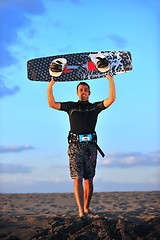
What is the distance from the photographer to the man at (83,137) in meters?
6.11

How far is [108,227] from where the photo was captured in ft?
16.5

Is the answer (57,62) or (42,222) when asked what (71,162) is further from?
(57,62)

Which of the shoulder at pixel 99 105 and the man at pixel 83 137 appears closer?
the man at pixel 83 137

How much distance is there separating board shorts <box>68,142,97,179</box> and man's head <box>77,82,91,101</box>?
2.26ft

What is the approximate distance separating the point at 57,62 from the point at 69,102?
34.7 inches

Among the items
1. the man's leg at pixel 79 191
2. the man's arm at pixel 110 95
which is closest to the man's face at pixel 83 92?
the man's arm at pixel 110 95

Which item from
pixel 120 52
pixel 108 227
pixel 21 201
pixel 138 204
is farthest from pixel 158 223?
pixel 21 201

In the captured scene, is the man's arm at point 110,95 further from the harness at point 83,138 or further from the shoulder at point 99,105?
the harness at point 83,138

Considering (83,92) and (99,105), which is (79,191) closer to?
(99,105)

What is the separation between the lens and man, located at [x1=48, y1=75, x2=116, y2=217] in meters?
6.11

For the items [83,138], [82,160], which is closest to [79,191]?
[82,160]

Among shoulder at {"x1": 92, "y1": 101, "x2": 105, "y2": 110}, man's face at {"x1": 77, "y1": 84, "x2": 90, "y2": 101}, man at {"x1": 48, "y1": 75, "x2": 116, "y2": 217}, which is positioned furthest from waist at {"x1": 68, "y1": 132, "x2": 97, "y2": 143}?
man's face at {"x1": 77, "y1": 84, "x2": 90, "y2": 101}

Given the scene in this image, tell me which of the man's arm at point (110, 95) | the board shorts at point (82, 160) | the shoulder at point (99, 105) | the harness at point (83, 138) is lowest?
the board shorts at point (82, 160)

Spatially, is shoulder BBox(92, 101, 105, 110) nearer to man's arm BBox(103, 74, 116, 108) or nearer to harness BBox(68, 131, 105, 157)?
man's arm BBox(103, 74, 116, 108)
